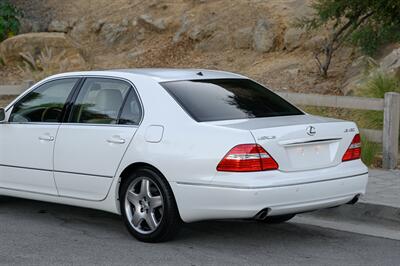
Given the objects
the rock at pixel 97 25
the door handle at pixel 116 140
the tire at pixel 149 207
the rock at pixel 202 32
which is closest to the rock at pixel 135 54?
the rock at pixel 202 32

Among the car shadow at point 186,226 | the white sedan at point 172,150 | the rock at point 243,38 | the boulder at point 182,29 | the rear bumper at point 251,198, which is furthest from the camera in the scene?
the boulder at point 182,29

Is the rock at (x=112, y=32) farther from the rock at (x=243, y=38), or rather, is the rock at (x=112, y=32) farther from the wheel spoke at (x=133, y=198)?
the wheel spoke at (x=133, y=198)

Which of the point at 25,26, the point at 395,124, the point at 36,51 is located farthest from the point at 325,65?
the point at 25,26

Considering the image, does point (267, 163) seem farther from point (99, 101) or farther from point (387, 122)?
point (387, 122)

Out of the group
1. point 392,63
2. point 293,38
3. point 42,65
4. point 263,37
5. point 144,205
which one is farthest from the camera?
point 42,65

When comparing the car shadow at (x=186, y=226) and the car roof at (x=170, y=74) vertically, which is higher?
the car roof at (x=170, y=74)

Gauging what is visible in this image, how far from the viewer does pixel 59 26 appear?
20172mm

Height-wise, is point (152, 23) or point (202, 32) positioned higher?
point (152, 23)

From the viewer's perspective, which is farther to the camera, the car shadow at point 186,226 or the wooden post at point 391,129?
the wooden post at point 391,129

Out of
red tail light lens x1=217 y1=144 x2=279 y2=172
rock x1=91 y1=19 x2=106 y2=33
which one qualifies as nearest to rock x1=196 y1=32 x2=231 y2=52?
rock x1=91 y1=19 x2=106 y2=33

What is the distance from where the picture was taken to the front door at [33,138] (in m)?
7.86

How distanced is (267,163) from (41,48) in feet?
42.6

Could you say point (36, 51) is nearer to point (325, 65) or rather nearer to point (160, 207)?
point (325, 65)

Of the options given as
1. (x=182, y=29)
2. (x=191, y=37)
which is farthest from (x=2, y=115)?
(x=182, y=29)
